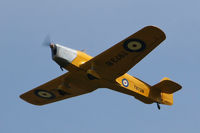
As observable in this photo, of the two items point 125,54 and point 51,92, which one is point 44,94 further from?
point 125,54

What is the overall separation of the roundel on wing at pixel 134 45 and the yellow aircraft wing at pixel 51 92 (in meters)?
3.13

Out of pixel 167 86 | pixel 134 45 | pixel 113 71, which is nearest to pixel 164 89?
pixel 167 86

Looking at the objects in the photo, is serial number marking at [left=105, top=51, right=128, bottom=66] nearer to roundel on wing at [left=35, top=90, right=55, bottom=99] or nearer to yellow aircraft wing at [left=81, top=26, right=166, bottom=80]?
yellow aircraft wing at [left=81, top=26, right=166, bottom=80]

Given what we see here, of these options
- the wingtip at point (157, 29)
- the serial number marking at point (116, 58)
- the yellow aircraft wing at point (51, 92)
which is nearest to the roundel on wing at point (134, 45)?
the serial number marking at point (116, 58)

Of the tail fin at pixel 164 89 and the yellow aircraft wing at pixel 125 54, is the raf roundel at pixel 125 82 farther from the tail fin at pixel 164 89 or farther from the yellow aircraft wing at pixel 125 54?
the tail fin at pixel 164 89

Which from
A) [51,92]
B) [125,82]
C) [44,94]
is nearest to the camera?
[125,82]

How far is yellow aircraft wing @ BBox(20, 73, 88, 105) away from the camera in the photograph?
65.8 feet

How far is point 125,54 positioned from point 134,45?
0.75 metres

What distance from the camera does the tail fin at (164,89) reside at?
2136 cm

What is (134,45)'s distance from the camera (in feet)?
58.2

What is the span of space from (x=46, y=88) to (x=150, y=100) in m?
4.67

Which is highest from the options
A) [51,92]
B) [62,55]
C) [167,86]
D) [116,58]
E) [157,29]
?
[51,92]

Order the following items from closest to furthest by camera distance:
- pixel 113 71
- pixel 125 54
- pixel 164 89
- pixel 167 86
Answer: pixel 125 54, pixel 113 71, pixel 167 86, pixel 164 89

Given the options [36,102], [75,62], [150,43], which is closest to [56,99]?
[36,102]
